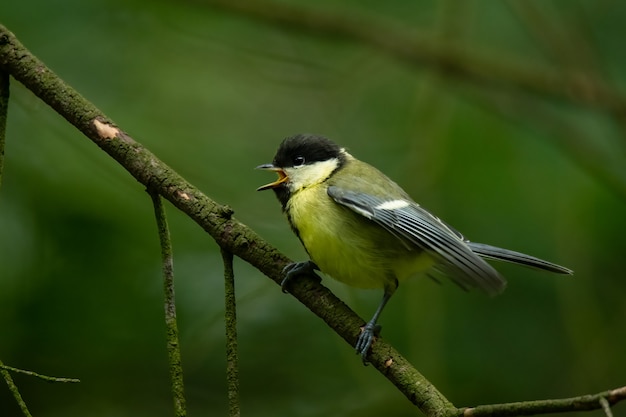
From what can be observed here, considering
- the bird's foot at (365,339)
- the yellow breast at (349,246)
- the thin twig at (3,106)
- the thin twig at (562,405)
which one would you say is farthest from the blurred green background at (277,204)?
the thin twig at (562,405)

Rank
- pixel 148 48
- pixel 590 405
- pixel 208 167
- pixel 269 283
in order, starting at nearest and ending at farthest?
pixel 590 405
pixel 269 283
pixel 208 167
pixel 148 48

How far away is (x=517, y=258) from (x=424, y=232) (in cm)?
27

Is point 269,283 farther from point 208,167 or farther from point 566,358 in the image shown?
point 566,358

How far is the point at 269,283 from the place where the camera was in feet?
7.96

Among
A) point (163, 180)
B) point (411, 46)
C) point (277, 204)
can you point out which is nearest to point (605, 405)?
point (163, 180)

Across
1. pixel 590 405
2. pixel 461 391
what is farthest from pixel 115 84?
pixel 590 405

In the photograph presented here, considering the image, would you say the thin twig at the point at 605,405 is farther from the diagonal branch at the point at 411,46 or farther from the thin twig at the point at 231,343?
the diagonal branch at the point at 411,46

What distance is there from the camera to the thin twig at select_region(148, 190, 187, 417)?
129 cm

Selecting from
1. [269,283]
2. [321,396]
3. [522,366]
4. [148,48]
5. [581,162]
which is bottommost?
[321,396]

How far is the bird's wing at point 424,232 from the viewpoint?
181cm

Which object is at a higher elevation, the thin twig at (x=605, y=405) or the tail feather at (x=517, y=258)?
the thin twig at (x=605, y=405)

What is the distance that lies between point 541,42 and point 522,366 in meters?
1.35

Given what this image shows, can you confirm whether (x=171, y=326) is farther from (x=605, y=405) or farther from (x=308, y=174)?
(x=308, y=174)

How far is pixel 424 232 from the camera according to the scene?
205cm
